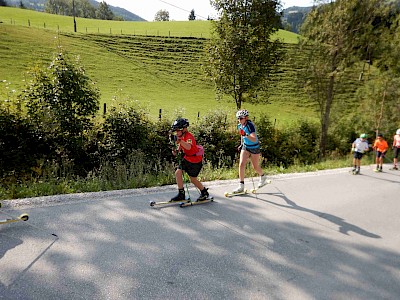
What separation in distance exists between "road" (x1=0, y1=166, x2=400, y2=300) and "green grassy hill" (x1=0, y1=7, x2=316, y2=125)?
52.3ft

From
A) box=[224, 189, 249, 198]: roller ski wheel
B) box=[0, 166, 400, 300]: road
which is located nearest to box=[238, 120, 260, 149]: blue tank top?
box=[224, 189, 249, 198]: roller ski wheel

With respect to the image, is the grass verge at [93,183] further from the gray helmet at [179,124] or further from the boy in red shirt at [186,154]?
the gray helmet at [179,124]

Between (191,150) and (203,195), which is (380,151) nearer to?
(203,195)

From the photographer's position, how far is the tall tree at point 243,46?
12539 millimetres

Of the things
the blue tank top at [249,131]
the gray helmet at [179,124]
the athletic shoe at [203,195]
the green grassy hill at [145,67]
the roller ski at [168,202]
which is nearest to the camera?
the gray helmet at [179,124]

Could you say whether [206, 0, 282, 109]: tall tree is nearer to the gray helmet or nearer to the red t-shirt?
the red t-shirt

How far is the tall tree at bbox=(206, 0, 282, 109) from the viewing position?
41.1 feet

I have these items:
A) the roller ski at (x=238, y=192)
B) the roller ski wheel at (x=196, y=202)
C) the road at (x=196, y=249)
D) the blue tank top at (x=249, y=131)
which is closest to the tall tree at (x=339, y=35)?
the blue tank top at (x=249, y=131)

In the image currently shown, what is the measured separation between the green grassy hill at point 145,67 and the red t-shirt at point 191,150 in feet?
50.6

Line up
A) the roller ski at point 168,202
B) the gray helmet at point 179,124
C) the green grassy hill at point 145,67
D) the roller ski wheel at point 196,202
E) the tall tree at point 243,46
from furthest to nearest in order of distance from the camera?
the green grassy hill at point 145,67
the tall tree at point 243,46
the roller ski wheel at point 196,202
the roller ski at point 168,202
the gray helmet at point 179,124

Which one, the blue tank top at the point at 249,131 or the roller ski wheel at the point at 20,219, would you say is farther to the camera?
the blue tank top at the point at 249,131

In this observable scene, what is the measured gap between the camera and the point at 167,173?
7.77m

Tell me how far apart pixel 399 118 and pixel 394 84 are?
83.7 inches

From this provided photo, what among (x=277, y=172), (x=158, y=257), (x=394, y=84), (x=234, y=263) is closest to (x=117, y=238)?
(x=158, y=257)
